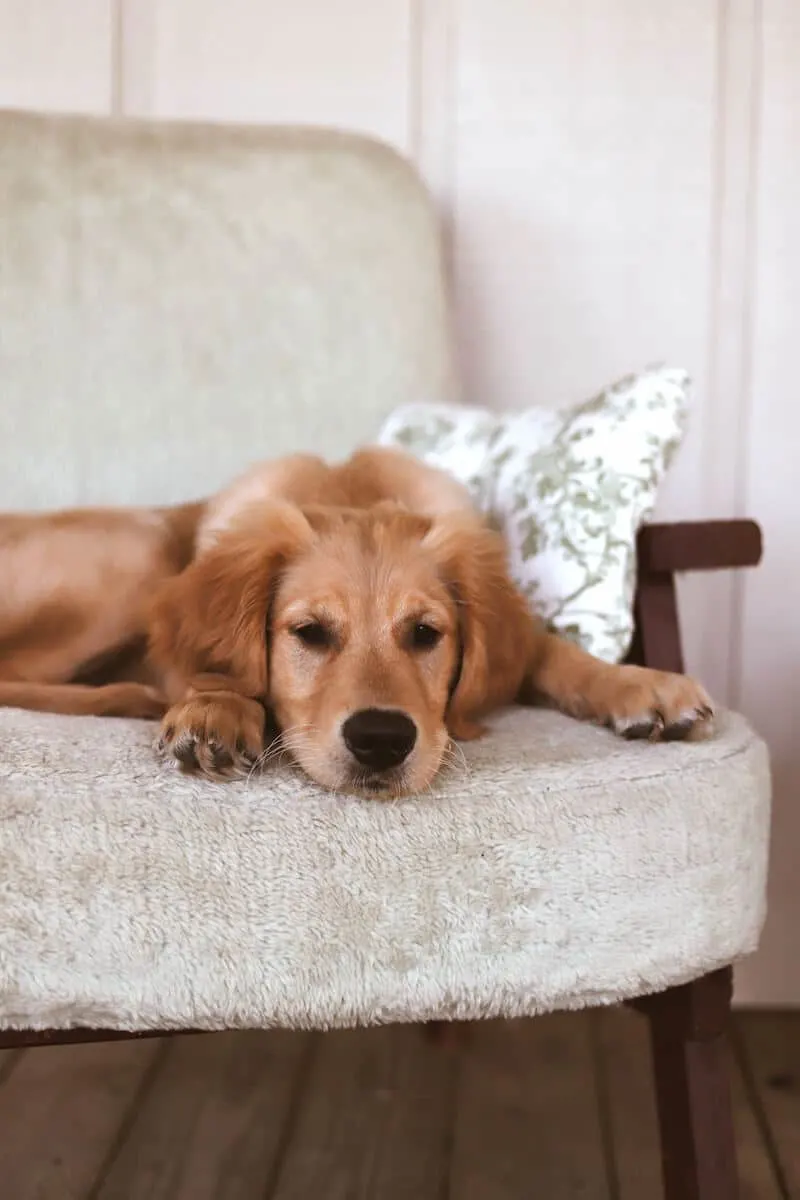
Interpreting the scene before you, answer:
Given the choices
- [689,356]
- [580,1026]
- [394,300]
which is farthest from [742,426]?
[580,1026]

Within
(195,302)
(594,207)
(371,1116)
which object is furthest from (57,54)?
(371,1116)

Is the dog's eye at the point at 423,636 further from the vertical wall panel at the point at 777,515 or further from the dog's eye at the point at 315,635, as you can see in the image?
the vertical wall panel at the point at 777,515

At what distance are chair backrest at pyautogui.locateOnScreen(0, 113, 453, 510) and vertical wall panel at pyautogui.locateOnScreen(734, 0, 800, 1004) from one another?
Answer: 2.55 feet

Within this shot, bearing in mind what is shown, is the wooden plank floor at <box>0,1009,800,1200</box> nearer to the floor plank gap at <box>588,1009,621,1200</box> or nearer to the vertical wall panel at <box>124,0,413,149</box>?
the floor plank gap at <box>588,1009,621,1200</box>

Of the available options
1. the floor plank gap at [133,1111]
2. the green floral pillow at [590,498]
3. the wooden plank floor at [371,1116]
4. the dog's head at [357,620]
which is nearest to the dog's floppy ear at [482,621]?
the dog's head at [357,620]

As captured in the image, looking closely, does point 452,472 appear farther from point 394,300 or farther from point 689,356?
point 689,356

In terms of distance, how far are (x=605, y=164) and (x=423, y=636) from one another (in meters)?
1.48

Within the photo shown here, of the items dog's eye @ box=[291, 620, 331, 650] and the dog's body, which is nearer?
the dog's body

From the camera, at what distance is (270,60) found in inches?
95.2

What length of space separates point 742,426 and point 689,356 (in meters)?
0.19

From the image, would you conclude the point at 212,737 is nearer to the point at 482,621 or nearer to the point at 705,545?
the point at 482,621

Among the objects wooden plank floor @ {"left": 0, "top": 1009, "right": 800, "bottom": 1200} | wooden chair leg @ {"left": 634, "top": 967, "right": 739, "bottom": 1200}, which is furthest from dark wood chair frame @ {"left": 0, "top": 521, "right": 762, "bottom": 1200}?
wooden plank floor @ {"left": 0, "top": 1009, "right": 800, "bottom": 1200}

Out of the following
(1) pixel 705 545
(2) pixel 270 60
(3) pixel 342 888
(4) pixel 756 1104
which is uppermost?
(2) pixel 270 60

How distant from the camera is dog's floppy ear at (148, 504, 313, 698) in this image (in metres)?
1.40
